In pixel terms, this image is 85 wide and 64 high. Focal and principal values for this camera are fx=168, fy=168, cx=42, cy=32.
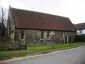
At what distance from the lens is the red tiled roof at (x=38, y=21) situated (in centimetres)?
3688

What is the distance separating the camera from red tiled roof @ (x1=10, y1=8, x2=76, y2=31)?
3688cm

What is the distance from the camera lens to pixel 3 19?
174 ft

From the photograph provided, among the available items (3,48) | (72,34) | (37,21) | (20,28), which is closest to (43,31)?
(37,21)

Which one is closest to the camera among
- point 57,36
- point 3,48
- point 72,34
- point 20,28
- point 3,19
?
point 3,48

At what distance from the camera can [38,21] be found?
40.4m

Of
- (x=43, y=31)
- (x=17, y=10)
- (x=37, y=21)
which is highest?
(x=17, y=10)

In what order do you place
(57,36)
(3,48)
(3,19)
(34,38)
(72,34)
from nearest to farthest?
(3,48) < (34,38) < (57,36) < (72,34) < (3,19)

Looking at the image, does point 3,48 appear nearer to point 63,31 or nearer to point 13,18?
point 13,18

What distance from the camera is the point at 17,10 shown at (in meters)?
39.8

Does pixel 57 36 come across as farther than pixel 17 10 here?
Yes

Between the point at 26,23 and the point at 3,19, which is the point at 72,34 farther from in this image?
the point at 3,19

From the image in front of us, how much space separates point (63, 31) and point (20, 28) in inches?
558

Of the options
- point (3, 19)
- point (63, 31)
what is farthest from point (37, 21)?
point (3, 19)

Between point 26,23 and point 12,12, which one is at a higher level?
point 12,12
